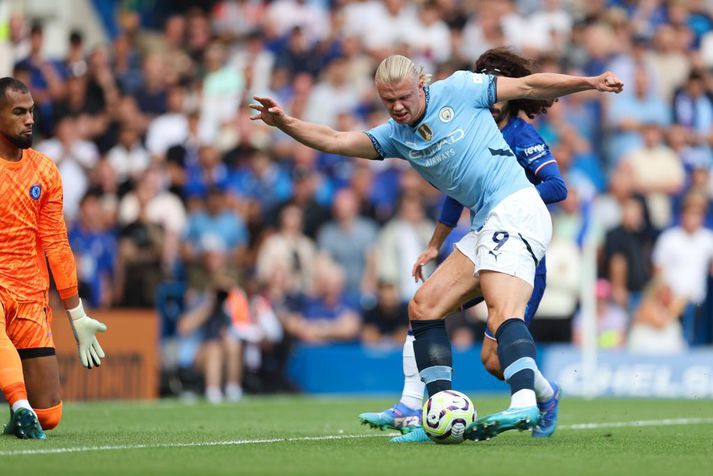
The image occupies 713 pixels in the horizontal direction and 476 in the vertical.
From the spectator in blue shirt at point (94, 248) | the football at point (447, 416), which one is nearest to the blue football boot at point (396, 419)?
the football at point (447, 416)

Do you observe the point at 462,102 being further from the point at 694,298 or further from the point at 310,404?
the point at 694,298

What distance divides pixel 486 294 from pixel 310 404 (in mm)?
6356

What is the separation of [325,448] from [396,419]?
105 centimetres

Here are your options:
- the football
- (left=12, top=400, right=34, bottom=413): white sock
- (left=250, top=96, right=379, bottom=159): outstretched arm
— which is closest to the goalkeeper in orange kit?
(left=12, top=400, right=34, bottom=413): white sock

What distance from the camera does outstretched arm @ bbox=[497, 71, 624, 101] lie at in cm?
798

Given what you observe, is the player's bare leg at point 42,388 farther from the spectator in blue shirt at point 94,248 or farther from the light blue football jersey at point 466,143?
the spectator in blue shirt at point 94,248

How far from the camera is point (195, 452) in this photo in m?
7.65

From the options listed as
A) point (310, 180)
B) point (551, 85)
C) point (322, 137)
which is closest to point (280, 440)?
point (322, 137)

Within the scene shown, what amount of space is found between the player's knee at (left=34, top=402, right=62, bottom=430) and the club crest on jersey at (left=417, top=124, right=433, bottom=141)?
298 cm

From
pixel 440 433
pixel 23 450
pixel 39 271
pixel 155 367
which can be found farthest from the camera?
pixel 155 367

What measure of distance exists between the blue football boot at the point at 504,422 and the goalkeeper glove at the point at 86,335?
2.71 metres

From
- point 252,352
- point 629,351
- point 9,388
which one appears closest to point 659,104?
point 629,351

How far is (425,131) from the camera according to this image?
8289 mm

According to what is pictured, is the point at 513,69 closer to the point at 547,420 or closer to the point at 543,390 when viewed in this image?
the point at 543,390
